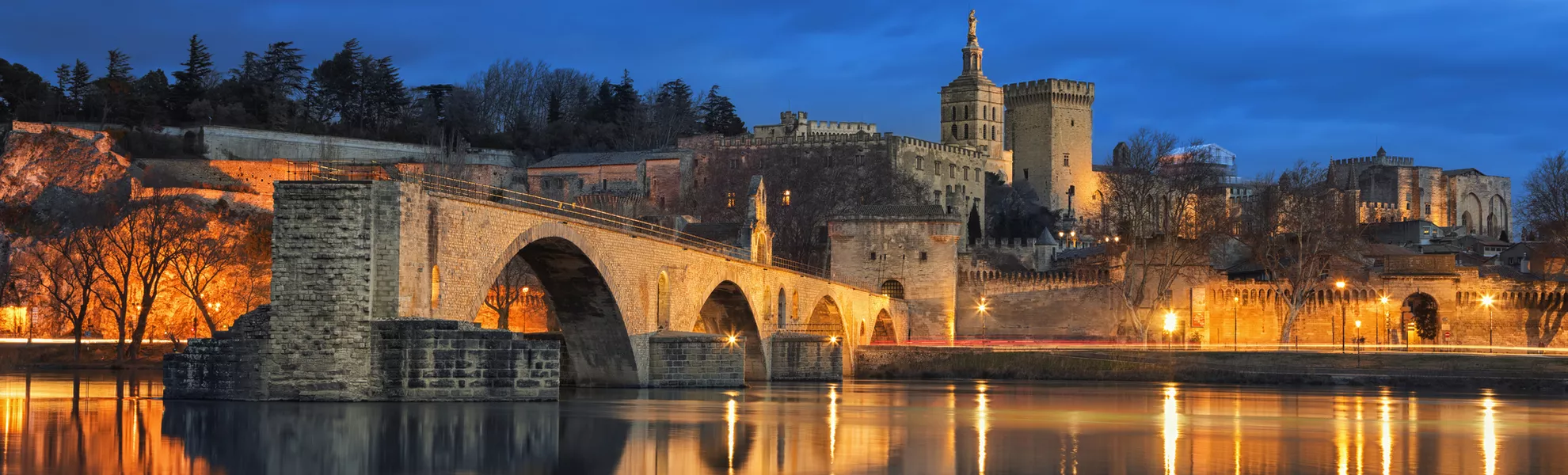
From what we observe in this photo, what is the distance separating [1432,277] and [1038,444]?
56.6 metres

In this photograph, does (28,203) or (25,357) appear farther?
(28,203)

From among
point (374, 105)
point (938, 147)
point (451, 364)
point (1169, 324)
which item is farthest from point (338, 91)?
point (451, 364)

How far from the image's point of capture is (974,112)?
130625 millimetres

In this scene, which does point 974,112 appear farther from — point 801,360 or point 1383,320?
point 801,360

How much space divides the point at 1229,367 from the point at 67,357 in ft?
127

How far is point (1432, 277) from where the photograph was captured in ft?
253

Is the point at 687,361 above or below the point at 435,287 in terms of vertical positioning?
below

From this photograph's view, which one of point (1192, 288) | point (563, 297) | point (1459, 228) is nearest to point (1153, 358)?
point (1192, 288)

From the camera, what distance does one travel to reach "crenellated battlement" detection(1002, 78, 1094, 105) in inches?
5335

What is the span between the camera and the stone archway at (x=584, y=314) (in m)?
38.2

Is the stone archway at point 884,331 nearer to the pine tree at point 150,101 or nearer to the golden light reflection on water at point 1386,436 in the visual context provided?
the golden light reflection on water at point 1386,436

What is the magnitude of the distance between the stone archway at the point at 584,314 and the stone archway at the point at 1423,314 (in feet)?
158

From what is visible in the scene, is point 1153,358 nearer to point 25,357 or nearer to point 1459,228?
point 25,357

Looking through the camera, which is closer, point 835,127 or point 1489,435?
point 1489,435
